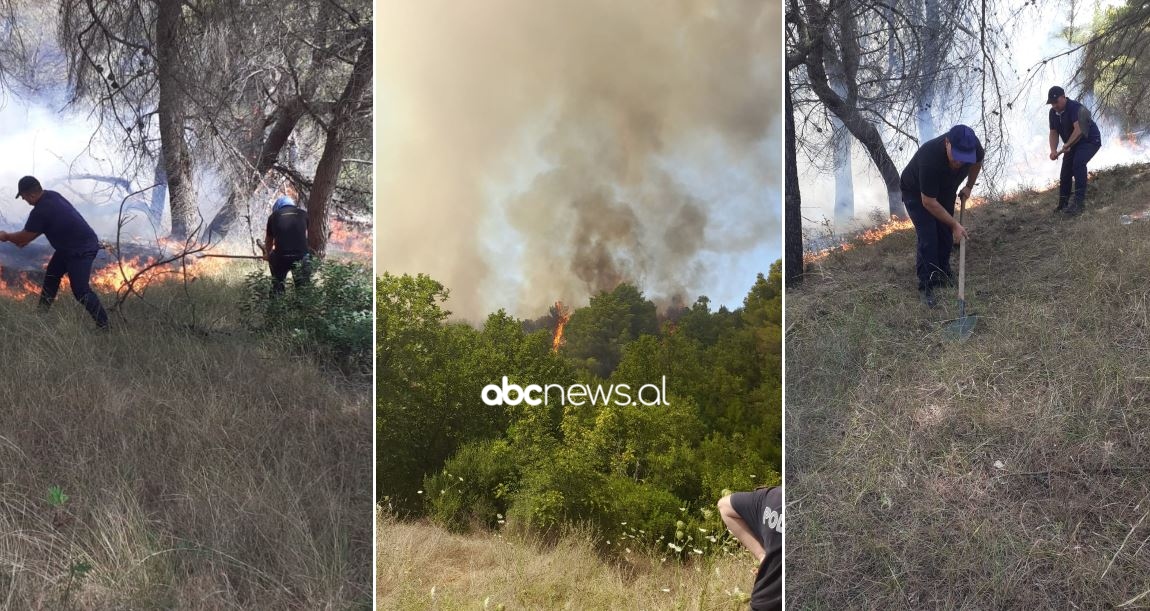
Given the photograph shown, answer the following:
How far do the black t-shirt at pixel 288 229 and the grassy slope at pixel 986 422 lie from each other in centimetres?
225

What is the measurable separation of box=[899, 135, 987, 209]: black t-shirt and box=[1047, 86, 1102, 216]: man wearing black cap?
0.37 meters

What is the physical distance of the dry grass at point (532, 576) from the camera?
11.6 feet

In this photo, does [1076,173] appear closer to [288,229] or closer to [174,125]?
[288,229]

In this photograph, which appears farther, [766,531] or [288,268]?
[288,268]

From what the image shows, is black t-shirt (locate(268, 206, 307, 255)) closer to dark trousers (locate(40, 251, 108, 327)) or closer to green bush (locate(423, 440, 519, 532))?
dark trousers (locate(40, 251, 108, 327))

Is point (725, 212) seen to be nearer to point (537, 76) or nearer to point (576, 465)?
point (537, 76)

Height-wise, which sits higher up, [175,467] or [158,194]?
[158,194]

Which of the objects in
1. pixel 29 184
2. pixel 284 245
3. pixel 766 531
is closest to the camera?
pixel 766 531

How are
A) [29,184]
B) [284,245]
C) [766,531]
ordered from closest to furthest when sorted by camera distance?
[766,531], [29,184], [284,245]

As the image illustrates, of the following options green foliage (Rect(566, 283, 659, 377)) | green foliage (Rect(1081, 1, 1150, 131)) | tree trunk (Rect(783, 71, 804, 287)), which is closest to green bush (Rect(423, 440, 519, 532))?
green foliage (Rect(566, 283, 659, 377))

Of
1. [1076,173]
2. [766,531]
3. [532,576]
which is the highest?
[1076,173]

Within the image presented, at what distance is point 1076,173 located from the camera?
3.94 meters

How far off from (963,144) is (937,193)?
24 cm

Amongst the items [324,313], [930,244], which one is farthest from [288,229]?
[930,244]
